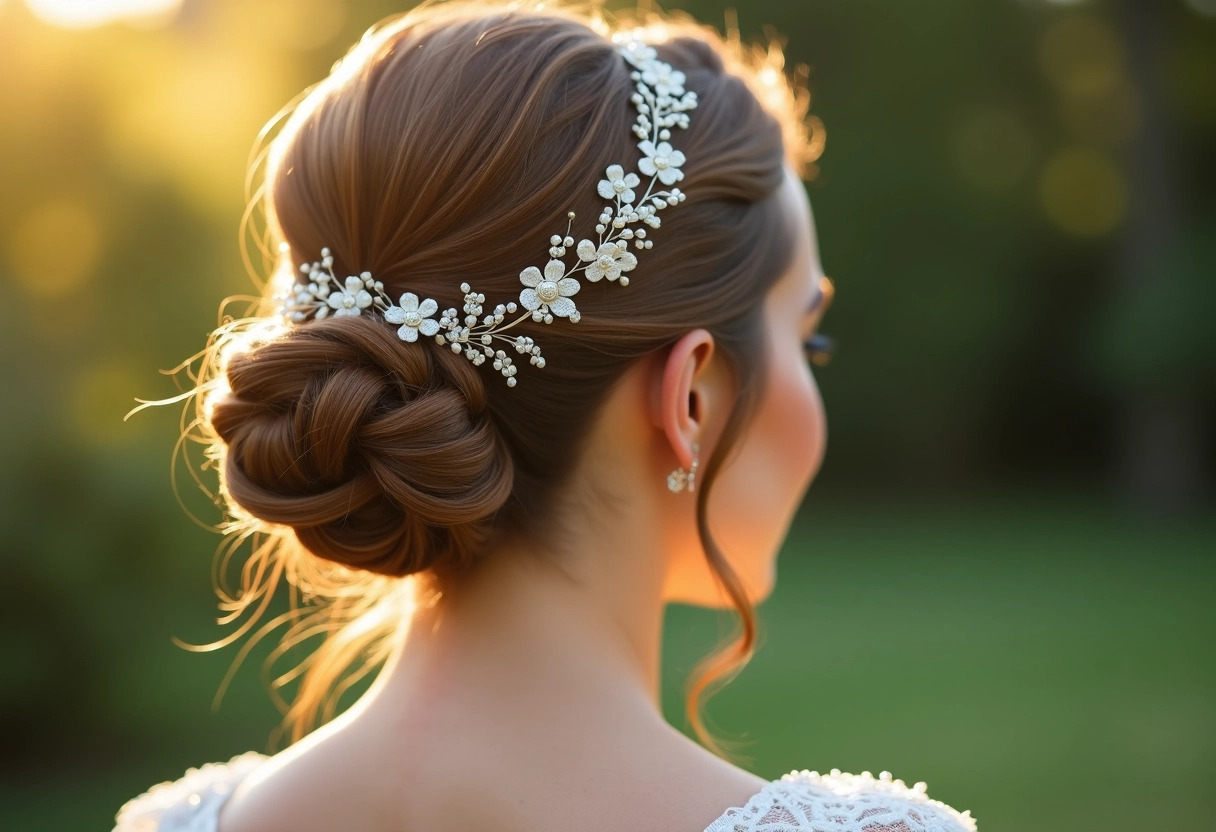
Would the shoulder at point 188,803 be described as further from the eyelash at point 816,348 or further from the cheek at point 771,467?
the eyelash at point 816,348

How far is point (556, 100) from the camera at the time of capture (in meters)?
1.59

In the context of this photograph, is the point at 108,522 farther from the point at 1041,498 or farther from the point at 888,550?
the point at 1041,498


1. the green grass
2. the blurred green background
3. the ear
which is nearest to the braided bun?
the ear

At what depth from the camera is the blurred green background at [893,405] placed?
524 cm

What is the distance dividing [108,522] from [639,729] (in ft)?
14.4

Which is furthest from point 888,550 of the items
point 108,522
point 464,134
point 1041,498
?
point 464,134

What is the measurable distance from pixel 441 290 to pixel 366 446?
24cm

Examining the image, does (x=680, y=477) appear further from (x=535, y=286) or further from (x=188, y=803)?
(x=188, y=803)

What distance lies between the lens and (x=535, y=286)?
159cm

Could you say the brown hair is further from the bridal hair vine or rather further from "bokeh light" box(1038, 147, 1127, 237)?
"bokeh light" box(1038, 147, 1127, 237)

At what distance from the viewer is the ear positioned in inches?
64.6

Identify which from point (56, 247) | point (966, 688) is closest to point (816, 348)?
point (56, 247)

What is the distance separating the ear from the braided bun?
25 cm

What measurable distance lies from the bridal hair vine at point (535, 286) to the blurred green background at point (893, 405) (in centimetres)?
389
